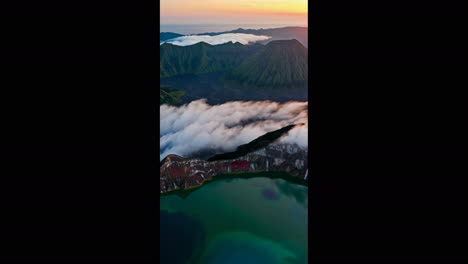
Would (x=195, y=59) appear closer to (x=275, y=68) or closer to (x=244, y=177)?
(x=275, y=68)

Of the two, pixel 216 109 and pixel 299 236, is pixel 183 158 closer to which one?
pixel 216 109

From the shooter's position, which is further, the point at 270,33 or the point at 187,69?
the point at 187,69

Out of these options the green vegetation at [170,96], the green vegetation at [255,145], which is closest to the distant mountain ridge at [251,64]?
the green vegetation at [170,96]

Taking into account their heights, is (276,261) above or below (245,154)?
below

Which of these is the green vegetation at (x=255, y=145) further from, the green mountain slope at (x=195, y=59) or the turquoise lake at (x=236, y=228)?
the green mountain slope at (x=195, y=59)

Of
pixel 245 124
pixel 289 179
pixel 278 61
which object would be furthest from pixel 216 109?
pixel 278 61

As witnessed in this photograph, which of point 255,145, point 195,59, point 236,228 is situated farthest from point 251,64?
point 236,228
